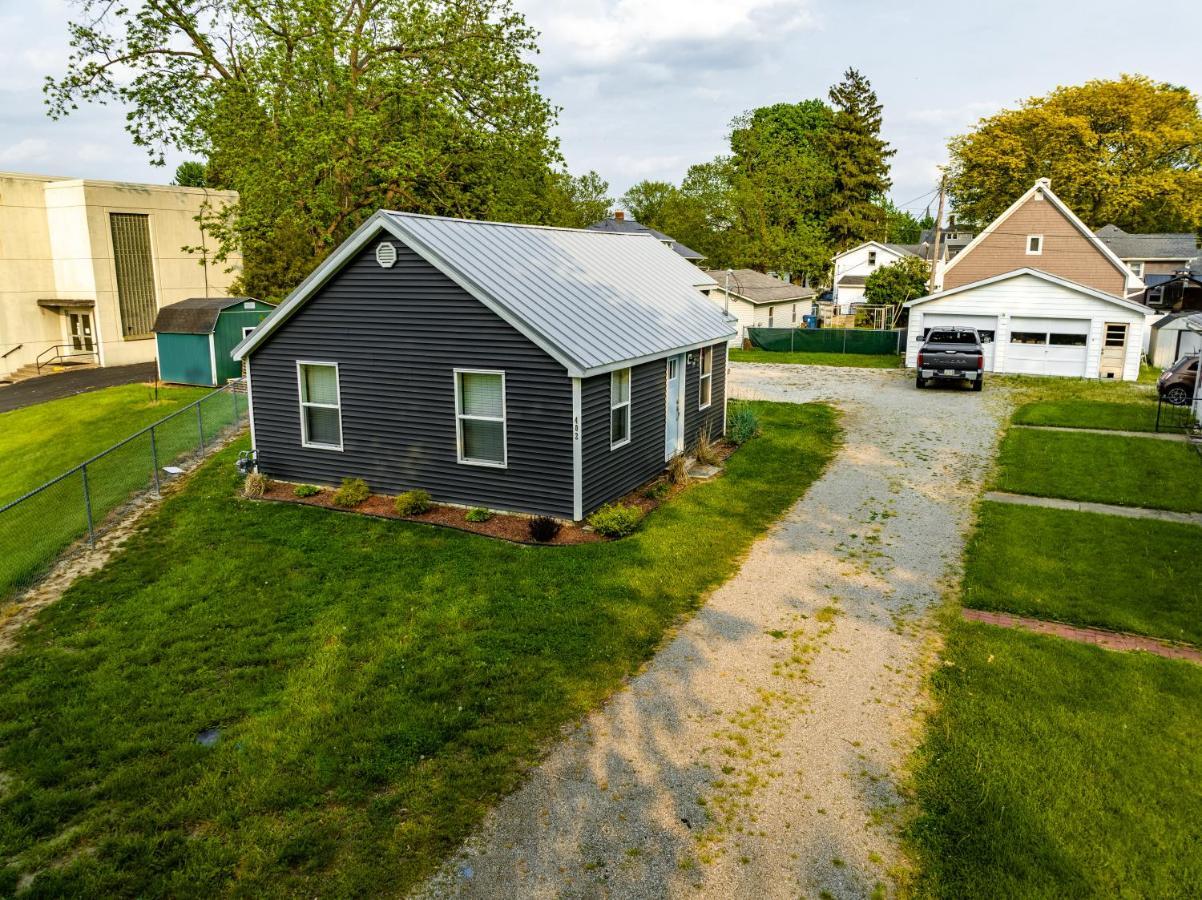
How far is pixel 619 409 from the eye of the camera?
48.8 feet

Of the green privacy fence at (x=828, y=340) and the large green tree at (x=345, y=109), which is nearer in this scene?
the large green tree at (x=345, y=109)

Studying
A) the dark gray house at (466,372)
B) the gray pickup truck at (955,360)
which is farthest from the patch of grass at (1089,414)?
the dark gray house at (466,372)

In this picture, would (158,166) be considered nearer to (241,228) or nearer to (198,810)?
(241,228)

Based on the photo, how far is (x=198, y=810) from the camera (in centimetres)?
658

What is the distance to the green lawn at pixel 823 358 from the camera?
123 ft

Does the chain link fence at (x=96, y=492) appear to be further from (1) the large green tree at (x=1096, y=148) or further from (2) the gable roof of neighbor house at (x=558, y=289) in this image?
(1) the large green tree at (x=1096, y=148)

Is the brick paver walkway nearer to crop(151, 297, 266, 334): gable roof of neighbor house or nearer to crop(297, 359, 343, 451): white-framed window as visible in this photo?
crop(297, 359, 343, 451): white-framed window

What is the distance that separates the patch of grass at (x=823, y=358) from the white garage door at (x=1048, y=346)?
5127 millimetres

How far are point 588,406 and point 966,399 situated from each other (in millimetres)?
18452

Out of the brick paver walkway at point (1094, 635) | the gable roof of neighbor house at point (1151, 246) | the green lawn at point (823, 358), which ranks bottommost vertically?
the brick paver walkway at point (1094, 635)

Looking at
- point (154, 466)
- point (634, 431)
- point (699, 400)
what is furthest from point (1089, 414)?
point (154, 466)

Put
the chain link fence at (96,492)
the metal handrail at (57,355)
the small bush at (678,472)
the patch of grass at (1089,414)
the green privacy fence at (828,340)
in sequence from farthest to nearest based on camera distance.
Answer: the green privacy fence at (828,340), the metal handrail at (57,355), the patch of grass at (1089,414), the small bush at (678,472), the chain link fence at (96,492)

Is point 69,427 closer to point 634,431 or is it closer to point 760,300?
point 634,431

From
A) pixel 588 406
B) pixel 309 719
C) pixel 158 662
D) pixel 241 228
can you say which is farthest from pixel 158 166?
pixel 309 719
